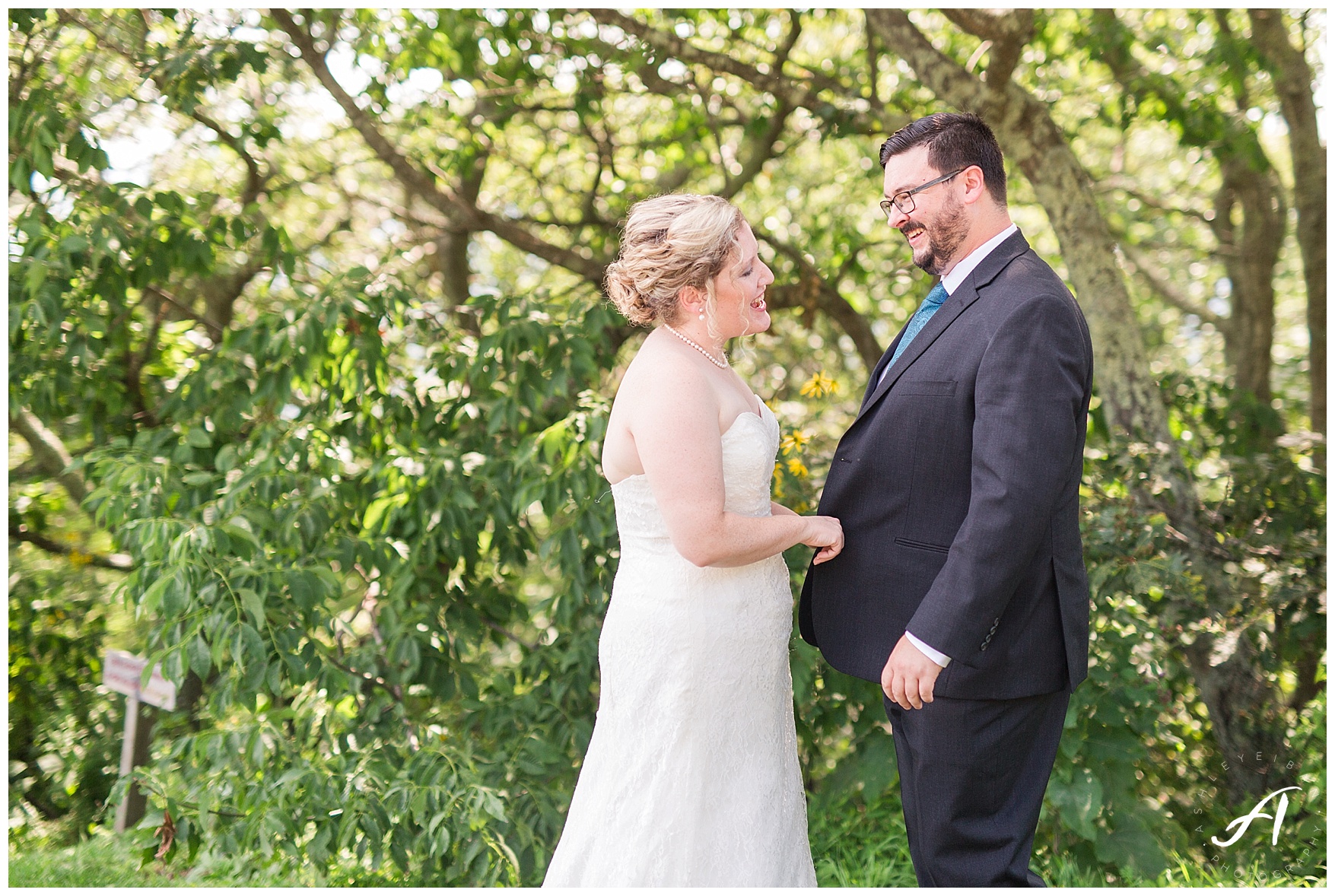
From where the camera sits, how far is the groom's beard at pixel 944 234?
1.99 meters

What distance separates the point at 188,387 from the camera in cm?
329

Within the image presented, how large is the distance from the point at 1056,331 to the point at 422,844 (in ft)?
7.54

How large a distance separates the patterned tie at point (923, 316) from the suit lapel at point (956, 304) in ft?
0.31

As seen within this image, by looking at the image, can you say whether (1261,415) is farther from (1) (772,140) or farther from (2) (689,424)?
(2) (689,424)

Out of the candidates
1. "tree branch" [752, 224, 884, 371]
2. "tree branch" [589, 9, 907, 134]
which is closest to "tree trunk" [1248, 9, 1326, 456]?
"tree branch" [589, 9, 907, 134]

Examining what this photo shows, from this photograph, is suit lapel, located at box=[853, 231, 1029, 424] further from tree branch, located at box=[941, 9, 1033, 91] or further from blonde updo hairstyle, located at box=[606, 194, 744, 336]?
tree branch, located at box=[941, 9, 1033, 91]

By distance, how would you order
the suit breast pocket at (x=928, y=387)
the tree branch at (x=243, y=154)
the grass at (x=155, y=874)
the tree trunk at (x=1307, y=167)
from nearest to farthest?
the suit breast pocket at (x=928, y=387) → the grass at (x=155, y=874) → the tree branch at (x=243, y=154) → the tree trunk at (x=1307, y=167)

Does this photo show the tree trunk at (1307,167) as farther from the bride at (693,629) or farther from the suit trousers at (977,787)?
the suit trousers at (977,787)

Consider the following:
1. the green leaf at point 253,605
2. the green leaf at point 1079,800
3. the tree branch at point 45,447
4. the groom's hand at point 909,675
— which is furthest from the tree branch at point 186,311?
the green leaf at point 1079,800

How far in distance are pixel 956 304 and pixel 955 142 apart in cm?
34

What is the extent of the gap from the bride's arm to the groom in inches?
7.1

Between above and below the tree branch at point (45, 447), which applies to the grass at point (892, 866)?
below

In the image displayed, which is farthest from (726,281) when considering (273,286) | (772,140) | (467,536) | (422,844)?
(273,286)

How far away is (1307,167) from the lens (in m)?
4.84
